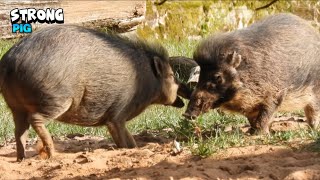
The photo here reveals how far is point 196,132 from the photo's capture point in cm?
748

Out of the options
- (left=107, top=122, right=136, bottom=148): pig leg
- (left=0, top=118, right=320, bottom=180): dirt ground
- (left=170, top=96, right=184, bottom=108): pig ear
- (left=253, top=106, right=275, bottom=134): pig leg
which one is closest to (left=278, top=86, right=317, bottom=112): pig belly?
(left=253, top=106, right=275, bottom=134): pig leg

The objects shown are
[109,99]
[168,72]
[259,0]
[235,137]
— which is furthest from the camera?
[259,0]

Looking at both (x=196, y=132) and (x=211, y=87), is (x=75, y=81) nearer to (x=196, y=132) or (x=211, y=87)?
(x=196, y=132)

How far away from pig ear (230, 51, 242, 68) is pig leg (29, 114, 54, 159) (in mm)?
1961

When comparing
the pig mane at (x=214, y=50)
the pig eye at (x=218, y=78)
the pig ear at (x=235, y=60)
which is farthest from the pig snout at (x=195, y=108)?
the pig ear at (x=235, y=60)

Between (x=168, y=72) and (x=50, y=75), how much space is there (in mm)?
1774

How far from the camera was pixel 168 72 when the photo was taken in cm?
839

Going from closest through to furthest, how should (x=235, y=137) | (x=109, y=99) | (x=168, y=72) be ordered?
1. (x=235, y=137)
2. (x=109, y=99)
3. (x=168, y=72)

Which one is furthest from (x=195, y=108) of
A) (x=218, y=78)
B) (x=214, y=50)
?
(x=214, y=50)

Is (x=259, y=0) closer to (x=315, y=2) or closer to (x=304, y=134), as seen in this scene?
(x=315, y=2)

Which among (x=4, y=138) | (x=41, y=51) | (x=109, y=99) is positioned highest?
(x=41, y=51)

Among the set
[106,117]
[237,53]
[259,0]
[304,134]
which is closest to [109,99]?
[106,117]

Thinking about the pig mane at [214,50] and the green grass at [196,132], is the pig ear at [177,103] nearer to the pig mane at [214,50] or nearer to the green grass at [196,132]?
the green grass at [196,132]

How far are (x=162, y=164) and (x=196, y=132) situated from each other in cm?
138
